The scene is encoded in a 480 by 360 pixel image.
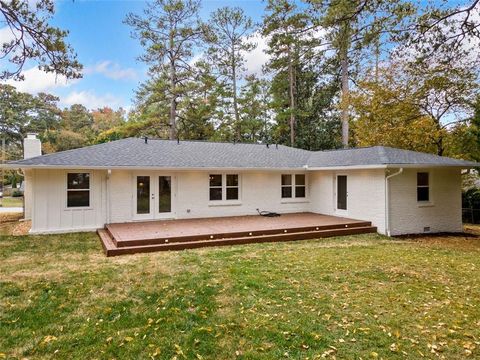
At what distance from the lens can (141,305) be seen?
4684 mm

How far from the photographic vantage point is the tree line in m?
7.05

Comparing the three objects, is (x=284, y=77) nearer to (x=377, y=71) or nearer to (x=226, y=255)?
(x=377, y=71)

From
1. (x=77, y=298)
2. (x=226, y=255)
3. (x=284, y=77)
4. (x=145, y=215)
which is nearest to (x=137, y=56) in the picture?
(x=284, y=77)

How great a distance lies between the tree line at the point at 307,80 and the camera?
7.05 meters

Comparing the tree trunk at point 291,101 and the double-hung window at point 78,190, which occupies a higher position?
the tree trunk at point 291,101

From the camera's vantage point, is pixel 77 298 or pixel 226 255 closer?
pixel 77 298

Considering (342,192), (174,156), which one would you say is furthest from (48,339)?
(342,192)

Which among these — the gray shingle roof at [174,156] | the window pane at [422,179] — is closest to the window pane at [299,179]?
the gray shingle roof at [174,156]

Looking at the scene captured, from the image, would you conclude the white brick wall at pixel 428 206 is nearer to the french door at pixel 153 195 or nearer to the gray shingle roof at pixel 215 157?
the gray shingle roof at pixel 215 157

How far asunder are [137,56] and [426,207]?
70.0 ft

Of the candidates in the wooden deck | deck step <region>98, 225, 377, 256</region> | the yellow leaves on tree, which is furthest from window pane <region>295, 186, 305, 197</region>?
the yellow leaves on tree

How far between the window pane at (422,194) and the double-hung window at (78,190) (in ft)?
39.9

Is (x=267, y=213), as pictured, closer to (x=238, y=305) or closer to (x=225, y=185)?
(x=225, y=185)

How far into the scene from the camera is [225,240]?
9.23 m
